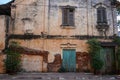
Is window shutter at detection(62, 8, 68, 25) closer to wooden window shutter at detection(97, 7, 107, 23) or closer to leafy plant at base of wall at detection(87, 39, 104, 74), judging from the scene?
leafy plant at base of wall at detection(87, 39, 104, 74)

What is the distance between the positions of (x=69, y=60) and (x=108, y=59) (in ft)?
11.5

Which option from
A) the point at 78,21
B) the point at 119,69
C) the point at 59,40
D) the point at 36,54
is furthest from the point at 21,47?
the point at 119,69

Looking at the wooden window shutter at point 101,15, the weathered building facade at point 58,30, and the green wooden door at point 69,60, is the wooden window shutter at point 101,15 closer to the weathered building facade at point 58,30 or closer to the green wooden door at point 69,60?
the weathered building facade at point 58,30

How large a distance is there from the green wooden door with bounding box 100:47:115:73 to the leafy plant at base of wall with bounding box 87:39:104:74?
2.70ft

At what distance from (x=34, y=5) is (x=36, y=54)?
4509mm

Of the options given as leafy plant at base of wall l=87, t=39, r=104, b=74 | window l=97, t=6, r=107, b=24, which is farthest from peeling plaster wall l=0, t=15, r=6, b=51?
window l=97, t=6, r=107, b=24

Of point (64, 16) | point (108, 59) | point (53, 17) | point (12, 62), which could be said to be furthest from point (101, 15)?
point (12, 62)

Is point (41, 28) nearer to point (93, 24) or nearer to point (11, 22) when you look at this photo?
point (11, 22)

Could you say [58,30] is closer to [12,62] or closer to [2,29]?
[2,29]

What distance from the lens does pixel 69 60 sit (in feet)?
68.2

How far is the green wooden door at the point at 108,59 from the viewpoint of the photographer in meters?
20.9

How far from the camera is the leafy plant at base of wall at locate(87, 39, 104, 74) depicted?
19859 millimetres

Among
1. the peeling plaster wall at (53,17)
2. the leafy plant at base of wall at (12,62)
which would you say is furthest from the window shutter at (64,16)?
the leafy plant at base of wall at (12,62)

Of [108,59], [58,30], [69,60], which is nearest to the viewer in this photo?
[69,60]
